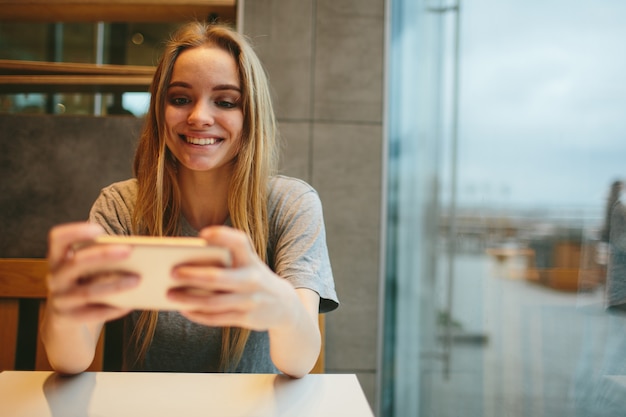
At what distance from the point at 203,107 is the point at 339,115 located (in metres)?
0.98

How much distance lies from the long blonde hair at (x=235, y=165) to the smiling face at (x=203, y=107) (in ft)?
0.06

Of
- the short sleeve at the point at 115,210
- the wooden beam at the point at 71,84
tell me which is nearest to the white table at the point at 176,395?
the short sleeve at the point at 115,210

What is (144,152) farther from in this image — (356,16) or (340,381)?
(356,16)

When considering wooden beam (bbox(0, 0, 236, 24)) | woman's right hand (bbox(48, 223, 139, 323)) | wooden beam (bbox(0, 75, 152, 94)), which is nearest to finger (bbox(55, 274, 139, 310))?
woman's right hand (bbox(48, 223, 139, 323))

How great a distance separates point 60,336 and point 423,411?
1342 millimetres

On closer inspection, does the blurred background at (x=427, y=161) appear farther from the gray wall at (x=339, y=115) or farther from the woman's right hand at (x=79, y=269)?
the woman's right hand at (x=79, y=269)

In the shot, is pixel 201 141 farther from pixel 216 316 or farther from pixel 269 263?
pixel 216 316

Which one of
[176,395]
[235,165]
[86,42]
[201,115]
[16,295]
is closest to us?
[176,395]

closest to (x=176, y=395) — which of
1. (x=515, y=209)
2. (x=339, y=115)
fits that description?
(x=515, y=209)

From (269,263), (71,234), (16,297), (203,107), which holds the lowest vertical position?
(16,297)

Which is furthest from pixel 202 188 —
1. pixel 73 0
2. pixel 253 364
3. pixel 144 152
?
pixel 73 0

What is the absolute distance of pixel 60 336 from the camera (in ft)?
2.48

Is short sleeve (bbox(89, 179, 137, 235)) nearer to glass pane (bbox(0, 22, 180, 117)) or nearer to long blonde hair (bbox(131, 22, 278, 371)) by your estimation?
long blonde hair (bbox(131, 22, 278, 371))

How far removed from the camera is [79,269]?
0.50m
